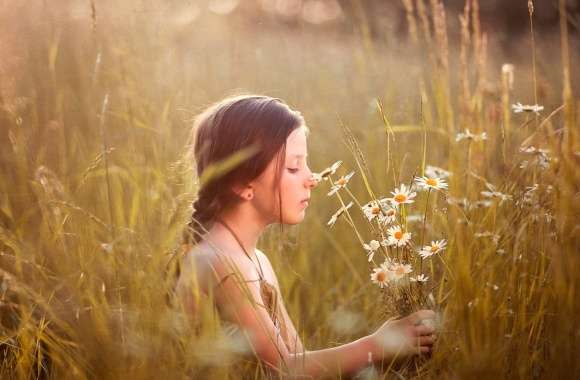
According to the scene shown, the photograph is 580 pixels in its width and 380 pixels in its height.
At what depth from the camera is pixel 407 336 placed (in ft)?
4.94

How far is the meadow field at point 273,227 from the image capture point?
54.9 inches

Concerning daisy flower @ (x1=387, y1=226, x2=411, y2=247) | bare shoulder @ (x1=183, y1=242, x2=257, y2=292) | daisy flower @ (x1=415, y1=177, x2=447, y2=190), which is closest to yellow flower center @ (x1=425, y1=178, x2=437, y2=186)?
daisy flower @ (x1=415, y1=177, x2=447, y2=190)

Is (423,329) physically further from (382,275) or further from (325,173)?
(325,173)

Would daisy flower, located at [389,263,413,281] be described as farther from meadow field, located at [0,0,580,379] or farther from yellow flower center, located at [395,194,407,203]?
yellow flower center, located at [395,194,407,203]

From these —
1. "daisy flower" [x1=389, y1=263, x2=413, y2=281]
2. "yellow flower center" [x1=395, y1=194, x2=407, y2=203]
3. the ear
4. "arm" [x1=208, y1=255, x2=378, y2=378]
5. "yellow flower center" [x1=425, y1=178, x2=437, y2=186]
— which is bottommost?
"arm" [x1=208, y1=255, x2=378, y2=378]

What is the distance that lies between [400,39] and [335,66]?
1.77ft

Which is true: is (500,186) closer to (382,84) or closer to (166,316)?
(166,316)

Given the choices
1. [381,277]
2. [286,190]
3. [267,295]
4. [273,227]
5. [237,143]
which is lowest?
[273,227]

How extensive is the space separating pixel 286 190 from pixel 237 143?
0.63ft

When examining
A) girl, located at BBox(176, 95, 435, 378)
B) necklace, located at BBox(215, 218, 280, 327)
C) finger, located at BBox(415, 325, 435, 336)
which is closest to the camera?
finger, located at BBox(415, 325, 435, 336)

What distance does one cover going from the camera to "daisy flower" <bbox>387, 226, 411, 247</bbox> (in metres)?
1.50

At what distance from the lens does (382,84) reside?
12.5 feet

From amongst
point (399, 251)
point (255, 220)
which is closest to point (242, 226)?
point (255, 220)

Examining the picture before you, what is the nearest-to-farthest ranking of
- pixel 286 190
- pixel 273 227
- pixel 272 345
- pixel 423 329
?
1. pixel 423 329
2. pixel 272 345
3. pixel 286 190
4. pixel 273 227
